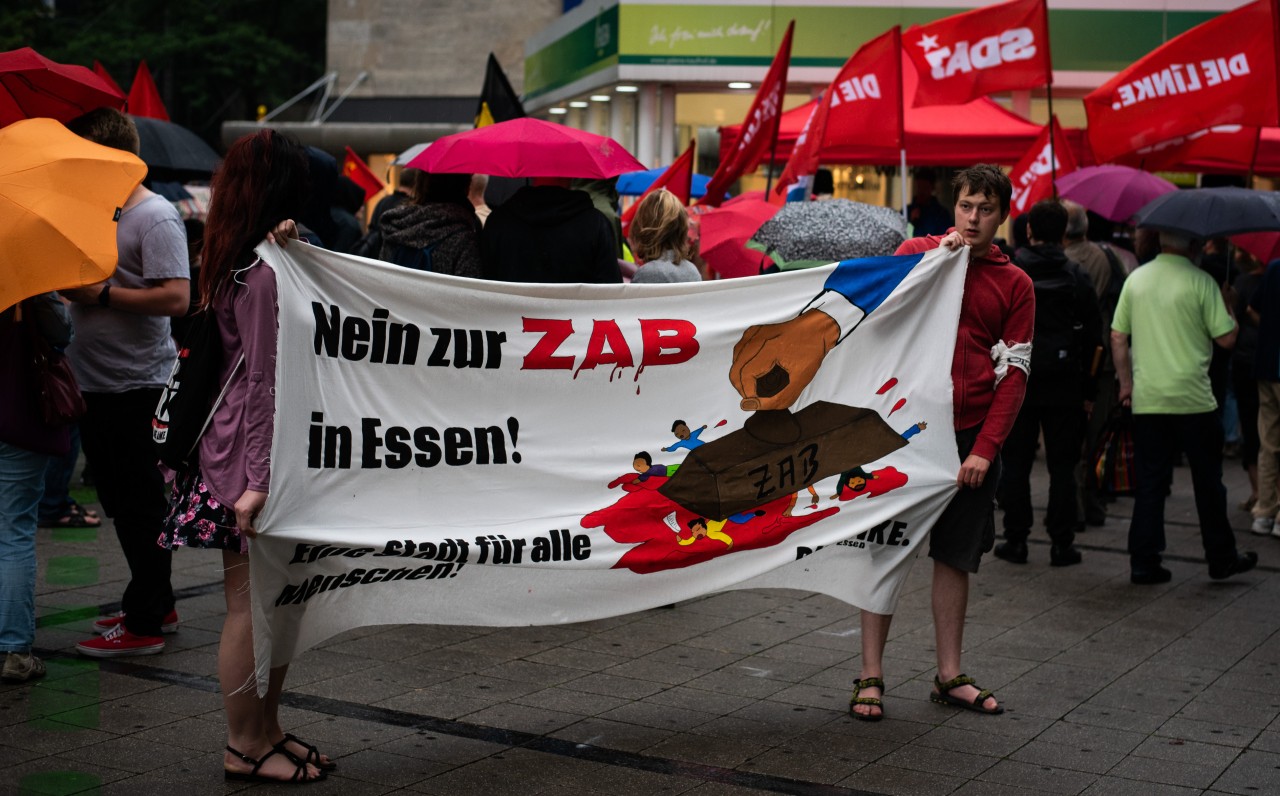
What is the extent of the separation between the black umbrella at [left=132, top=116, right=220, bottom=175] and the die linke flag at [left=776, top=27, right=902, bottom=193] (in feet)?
14.0

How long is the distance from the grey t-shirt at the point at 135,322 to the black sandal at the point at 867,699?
9.92ft

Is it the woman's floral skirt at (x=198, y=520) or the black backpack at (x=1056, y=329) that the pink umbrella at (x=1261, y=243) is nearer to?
the black backpack at (x=1056, y=329)

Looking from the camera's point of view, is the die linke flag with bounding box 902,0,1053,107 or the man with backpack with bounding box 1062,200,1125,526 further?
the die linke flag with bounding box 902,0,1053,107

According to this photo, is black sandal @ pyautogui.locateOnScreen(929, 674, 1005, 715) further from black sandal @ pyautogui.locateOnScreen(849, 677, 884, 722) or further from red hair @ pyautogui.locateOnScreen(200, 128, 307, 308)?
red hair @ pyautogui.locateOnScreen(200, 128, 307, 308)

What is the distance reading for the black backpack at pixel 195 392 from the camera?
454 cm

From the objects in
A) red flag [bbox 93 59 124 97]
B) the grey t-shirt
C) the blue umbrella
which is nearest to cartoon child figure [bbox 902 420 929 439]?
the grey t-shirt

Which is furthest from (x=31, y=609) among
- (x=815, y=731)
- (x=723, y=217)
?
(x=723, y=217)

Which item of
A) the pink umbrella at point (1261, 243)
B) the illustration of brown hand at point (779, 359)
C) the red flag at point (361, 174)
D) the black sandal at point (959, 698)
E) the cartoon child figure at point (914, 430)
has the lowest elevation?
the black sandal at point (959, 698)

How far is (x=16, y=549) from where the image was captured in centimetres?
568

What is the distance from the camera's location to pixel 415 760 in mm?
4938

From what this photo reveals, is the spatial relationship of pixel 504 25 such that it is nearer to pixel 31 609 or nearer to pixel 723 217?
pixel 723 217

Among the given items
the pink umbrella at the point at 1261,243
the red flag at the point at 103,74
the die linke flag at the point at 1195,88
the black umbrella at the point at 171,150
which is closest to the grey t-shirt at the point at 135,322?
the red flag at the point at 103,74

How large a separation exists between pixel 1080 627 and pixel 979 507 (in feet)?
6.18

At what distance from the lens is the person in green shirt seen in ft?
27.2
